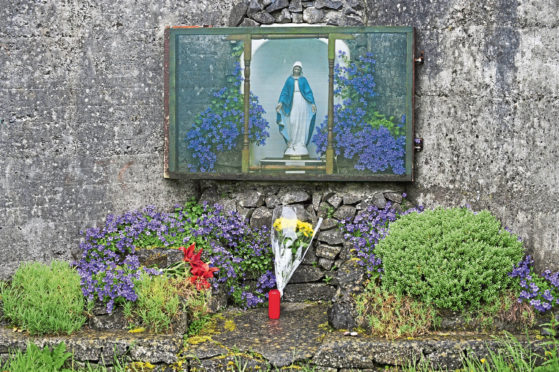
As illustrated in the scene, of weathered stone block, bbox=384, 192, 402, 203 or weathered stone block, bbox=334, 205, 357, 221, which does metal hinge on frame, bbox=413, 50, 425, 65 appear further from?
weathered stone block, bbox=334, 205, 357, 221

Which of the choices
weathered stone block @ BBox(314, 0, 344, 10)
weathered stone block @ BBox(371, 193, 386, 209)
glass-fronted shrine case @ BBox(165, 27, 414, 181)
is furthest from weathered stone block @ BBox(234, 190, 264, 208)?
weathered stone block @ BBox(314, 0, 344, 10)

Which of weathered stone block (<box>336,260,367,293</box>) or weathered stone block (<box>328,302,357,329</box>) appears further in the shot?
weathered stone block (<box>336,260,367,293</box>)

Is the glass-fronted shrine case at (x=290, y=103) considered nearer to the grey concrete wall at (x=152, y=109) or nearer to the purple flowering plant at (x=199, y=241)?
the grey concrete wall at (x=152, y=109)

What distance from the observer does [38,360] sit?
4.54 meters

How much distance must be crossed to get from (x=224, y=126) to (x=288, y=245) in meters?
1.26

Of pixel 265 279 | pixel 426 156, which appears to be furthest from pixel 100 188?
pixel 426 156

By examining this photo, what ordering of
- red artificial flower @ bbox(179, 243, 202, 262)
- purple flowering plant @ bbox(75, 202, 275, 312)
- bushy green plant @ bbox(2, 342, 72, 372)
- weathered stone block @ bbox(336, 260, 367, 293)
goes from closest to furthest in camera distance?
bushy green plant @ bbox(2, 342, 72, 372) → weathered stone block @ bbox(336, 260, 367, 293) → red artificial flower @ bbox(179, 243, 202, 262) → purple flowering plant @ bbox(75, 202, 275, 312)

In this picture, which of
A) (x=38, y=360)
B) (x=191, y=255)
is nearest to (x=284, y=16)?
(x=191, y=255)

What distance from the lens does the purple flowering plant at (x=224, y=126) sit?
248 inches

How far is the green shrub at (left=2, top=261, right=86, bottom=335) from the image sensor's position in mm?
4887

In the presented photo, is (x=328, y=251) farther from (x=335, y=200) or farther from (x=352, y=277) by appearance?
(x=352, y=277)

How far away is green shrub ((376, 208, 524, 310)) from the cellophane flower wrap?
843 millimetres

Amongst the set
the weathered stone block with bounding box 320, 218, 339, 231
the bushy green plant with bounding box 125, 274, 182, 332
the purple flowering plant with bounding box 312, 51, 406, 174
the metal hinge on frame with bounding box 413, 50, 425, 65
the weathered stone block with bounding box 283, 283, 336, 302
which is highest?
the metal hinge on frame with bounding box 413, 50, 425, 65

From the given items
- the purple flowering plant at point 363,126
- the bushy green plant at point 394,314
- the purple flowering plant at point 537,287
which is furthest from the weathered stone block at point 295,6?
the purple flowering plant at point 537,287
